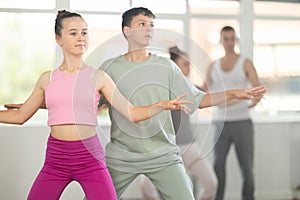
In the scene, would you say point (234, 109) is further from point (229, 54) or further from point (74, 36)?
point (74, 36)

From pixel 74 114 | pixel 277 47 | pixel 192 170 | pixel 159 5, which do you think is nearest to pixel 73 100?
pixel 74 114

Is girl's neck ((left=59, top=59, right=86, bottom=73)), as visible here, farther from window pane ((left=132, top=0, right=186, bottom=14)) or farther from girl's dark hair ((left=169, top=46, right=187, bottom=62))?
window pane ((left=132, top=0, right=186, bottom=14))

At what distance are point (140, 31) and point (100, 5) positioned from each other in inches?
55.0

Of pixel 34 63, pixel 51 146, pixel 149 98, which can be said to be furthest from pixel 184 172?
pixel 34 63

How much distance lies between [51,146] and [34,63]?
5.06 ft

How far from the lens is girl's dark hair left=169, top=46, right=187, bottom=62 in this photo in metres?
2.25

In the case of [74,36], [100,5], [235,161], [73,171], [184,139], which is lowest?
[235,161]

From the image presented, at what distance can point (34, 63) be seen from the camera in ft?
11.7

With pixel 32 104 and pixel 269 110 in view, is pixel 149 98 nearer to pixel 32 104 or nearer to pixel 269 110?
pixel 32 104

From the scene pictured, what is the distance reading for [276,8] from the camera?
157 inches

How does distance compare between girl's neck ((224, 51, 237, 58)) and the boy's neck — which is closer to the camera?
the boy's neck

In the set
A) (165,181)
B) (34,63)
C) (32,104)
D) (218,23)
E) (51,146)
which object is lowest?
(165,181)

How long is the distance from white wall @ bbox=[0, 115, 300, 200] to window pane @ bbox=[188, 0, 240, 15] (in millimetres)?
796

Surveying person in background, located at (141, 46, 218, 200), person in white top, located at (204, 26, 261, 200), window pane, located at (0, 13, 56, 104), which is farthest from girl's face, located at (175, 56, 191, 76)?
window pane, located at (0, 13, 56, 104)
